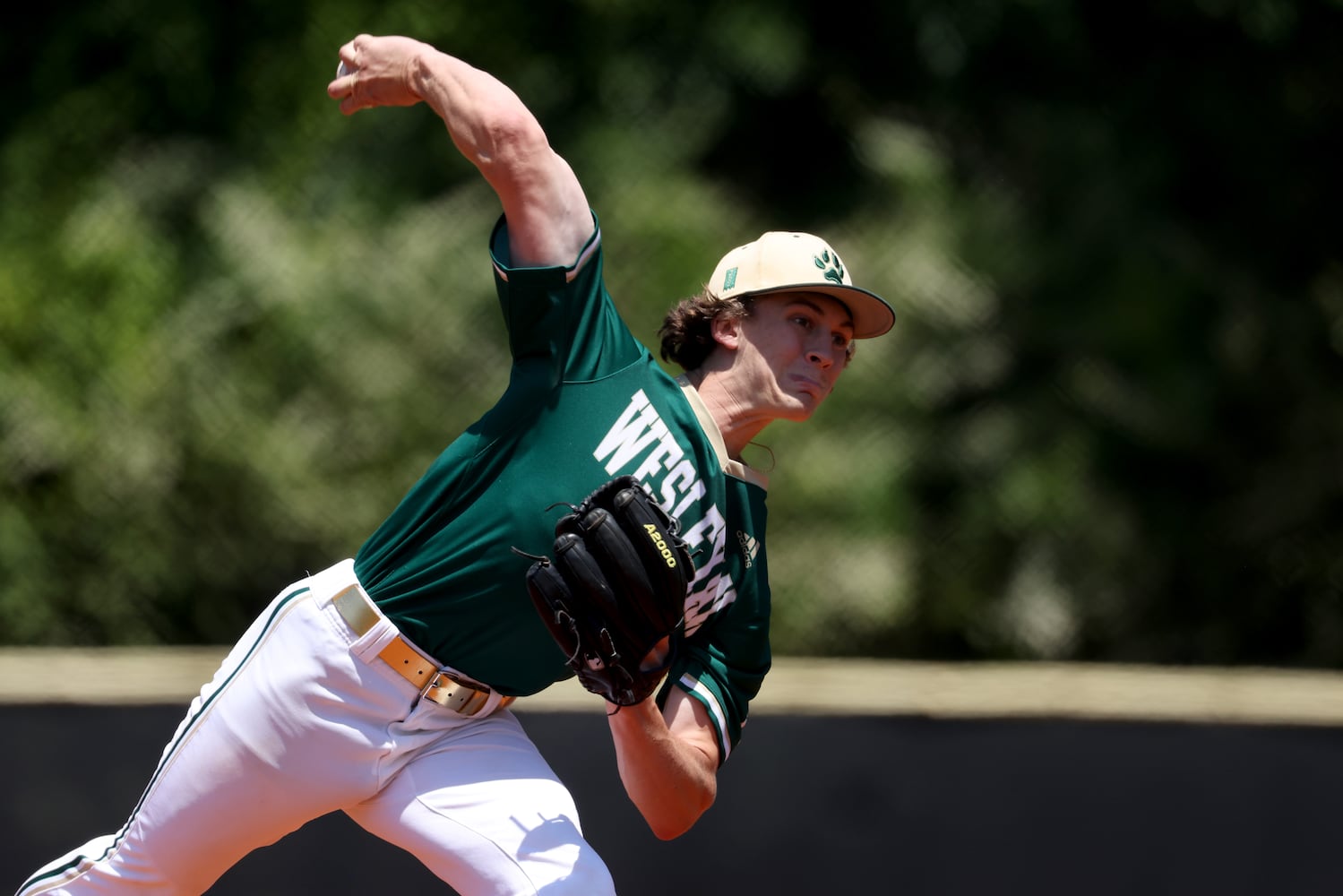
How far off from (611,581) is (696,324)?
0.59 m

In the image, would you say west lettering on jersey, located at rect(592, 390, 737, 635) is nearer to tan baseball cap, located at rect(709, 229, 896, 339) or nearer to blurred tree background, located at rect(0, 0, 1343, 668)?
tan baseball cap, located at rect(709, 229, 896, 339)

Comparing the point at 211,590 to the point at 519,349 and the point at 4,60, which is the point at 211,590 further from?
the point at 519,349

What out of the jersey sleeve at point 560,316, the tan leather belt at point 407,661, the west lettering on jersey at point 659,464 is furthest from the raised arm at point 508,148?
the tan leather belt at point 407,661

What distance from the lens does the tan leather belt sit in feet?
6.62

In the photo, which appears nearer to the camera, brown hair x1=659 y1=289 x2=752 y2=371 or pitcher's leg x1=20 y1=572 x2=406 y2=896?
pitcher's leg x1=20 y1=572 x2=406 y2=896

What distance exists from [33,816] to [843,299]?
211 centimetres

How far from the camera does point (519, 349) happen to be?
2.02 meters

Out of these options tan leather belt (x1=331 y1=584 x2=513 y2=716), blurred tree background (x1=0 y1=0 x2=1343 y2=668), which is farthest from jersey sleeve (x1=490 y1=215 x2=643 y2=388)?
blurred tree background (x1=0 y1=0 x2=1343 y2=668)

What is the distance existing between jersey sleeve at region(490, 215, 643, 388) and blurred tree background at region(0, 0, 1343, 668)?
3392 mm

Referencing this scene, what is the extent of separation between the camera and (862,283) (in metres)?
5.52

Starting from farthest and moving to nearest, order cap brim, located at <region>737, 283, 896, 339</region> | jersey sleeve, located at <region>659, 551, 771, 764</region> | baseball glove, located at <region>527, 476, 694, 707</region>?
jersey sleeve, located at <region>659, 551, 771, 764</region>, cap brim, located at <region>737, 283, 896, 339</region>, baseball glove, located at <region>527, 476, 694, 707</region>

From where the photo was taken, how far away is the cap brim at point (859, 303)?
218 cm

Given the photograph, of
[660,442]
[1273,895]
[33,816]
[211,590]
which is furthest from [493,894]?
[211,590]

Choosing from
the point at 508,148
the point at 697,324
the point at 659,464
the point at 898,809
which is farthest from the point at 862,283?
the point at 508,148
